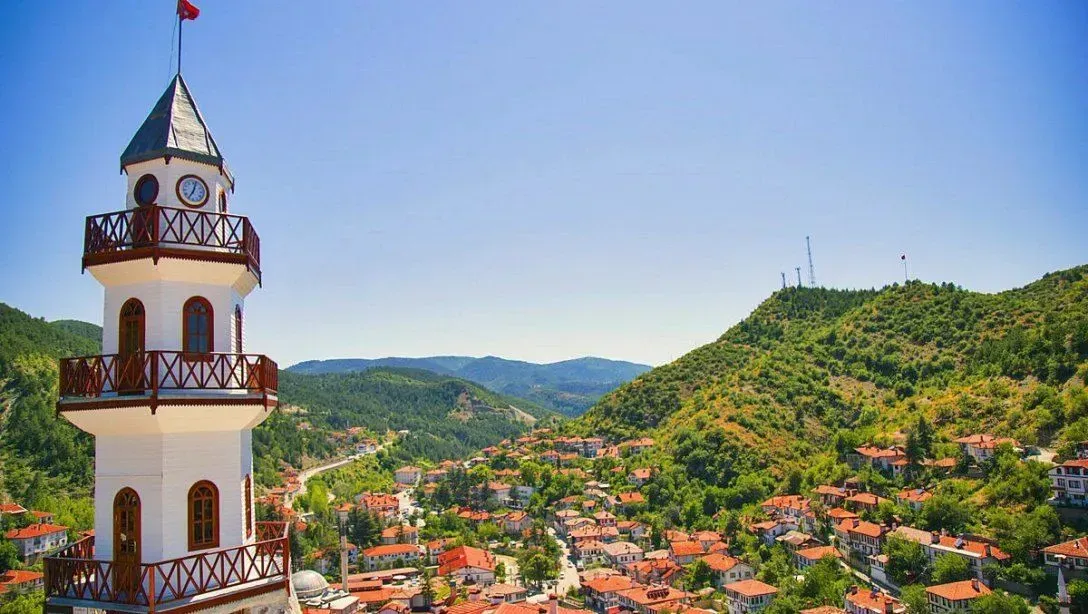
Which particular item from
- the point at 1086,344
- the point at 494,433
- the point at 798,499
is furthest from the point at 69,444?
the point at 494,433

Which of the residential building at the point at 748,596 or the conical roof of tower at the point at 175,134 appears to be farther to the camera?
the residential building at the point at 748,596

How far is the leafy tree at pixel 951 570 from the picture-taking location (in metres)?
41.8

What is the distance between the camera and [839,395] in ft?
281

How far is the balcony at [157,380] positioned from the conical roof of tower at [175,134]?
2.44 metres

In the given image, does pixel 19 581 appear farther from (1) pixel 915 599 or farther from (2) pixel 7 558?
(1) pixel 915 599

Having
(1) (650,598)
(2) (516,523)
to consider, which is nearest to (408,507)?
(2) (516,523)

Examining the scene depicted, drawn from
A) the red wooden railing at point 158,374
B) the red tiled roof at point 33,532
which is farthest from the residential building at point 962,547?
the red tiled roof at point 33,532

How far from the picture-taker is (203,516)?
852 cm

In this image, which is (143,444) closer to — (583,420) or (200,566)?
(200,566)

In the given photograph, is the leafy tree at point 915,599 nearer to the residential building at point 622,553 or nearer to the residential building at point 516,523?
the residential building at point 622,553

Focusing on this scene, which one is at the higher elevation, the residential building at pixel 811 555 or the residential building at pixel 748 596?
the residential building at pixel 811 555

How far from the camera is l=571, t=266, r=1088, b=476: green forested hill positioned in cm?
6275

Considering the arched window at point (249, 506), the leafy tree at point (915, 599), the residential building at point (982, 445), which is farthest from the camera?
the residential building at point (982, 445)

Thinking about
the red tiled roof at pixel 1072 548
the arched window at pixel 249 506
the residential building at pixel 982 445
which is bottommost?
the red tiled roof at pixel 1072 548
